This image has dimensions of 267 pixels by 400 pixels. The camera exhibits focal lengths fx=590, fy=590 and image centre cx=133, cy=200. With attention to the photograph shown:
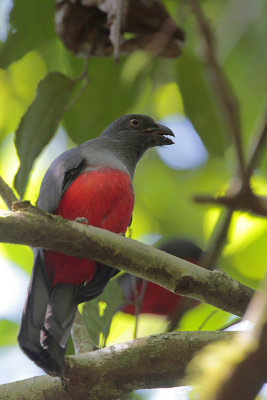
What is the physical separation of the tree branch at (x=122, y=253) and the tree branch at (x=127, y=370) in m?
0.20

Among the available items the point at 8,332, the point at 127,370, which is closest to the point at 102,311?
the point at 127,370

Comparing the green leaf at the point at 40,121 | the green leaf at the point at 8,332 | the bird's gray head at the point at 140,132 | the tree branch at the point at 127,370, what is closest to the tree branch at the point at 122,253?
the tree branch at the point at 127,370

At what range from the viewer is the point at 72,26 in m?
3.59

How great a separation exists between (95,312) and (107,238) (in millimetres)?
1240

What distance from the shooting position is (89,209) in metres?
3.47

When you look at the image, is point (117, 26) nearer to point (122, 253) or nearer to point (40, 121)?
point (40, 121)

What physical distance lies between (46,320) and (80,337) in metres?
0.34

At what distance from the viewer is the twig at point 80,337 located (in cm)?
329

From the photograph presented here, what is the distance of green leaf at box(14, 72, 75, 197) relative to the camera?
3.21 meters

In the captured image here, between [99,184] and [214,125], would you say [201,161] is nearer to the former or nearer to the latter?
[214,125]

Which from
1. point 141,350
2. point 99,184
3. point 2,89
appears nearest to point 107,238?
point 141,350

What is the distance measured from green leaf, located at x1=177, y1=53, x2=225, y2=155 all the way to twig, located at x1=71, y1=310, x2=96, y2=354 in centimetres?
135

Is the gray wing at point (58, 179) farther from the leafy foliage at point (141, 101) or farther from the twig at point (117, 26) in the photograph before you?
the twig at point (117, 26)

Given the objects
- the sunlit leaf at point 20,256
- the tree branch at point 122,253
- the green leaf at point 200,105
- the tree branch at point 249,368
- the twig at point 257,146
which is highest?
the green leaf at point 200,105
